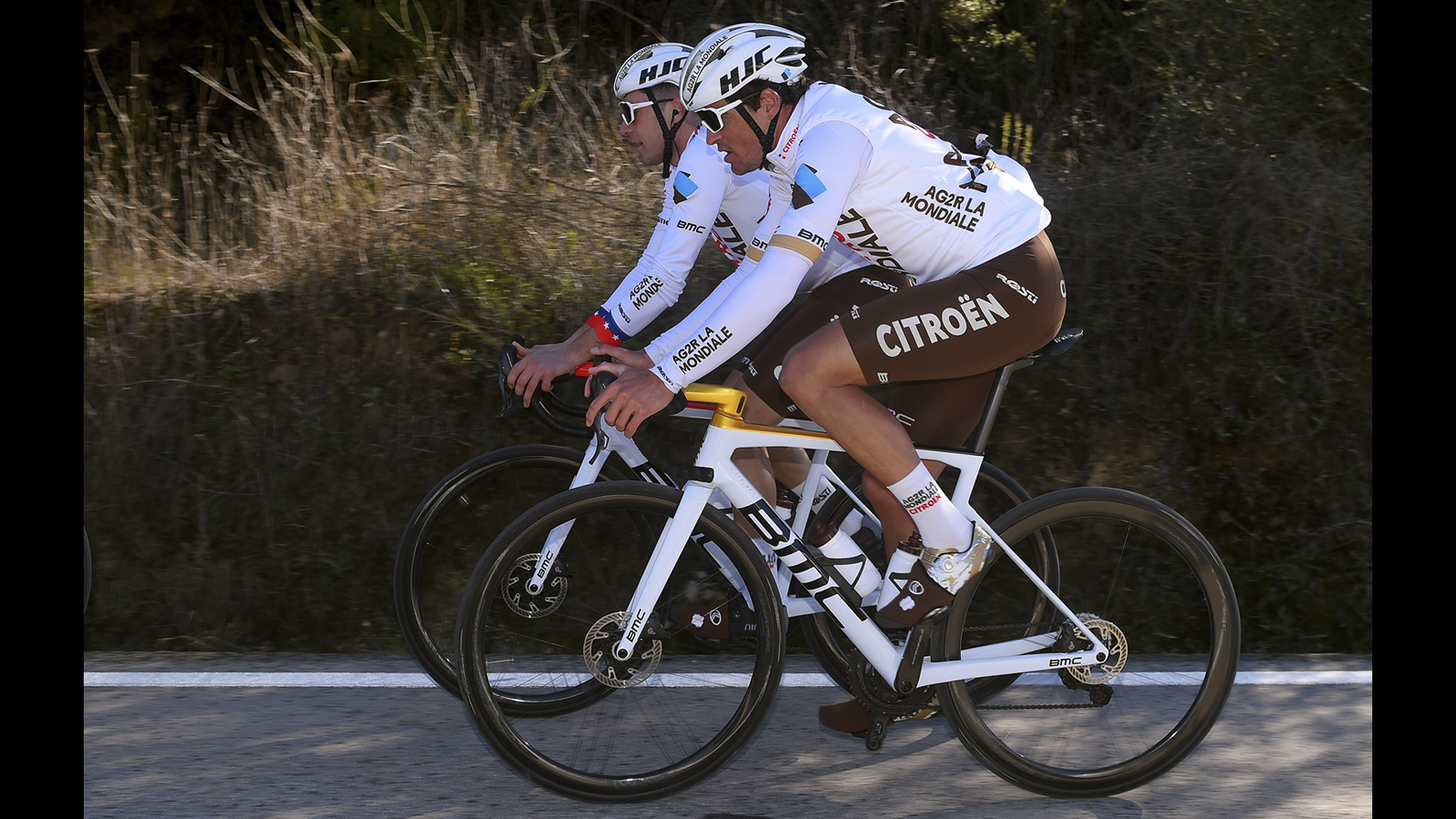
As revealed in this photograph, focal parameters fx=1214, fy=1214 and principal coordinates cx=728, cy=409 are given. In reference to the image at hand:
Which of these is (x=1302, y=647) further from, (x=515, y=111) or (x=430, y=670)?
(x=515, y=111)

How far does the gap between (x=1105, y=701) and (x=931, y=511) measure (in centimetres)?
82


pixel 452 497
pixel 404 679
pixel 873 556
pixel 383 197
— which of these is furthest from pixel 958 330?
pixel 383 197

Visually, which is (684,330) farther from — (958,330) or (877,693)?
(877,693)

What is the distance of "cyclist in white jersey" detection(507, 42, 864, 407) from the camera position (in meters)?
3.88

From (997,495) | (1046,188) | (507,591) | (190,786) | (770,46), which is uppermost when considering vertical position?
(770,46)

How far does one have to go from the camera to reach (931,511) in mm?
3393

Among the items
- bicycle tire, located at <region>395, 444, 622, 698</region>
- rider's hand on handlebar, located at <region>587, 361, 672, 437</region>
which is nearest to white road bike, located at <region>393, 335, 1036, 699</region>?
bicycle tire, located at <region>395, 444, 622, 698</region>

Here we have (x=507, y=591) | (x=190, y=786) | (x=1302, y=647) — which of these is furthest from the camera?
(x=1302, y=647)

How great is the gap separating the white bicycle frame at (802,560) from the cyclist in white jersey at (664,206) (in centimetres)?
63
